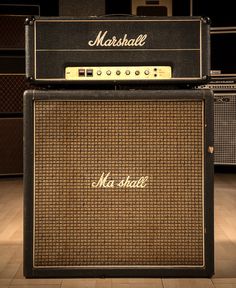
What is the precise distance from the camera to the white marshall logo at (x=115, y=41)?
156cm

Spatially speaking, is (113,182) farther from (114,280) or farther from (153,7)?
(153,7)

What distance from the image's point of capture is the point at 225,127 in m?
4.42

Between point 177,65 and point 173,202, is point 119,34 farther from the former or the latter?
point 173,202

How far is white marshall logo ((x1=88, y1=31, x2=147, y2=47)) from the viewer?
5.13ft

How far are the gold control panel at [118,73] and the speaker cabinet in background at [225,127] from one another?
2.92 m

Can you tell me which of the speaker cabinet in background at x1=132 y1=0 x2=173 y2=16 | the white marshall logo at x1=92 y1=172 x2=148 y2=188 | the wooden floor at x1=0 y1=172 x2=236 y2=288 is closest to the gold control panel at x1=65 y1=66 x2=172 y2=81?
the white marshall logo at x1=92 y1=172 x2=148 y2=188

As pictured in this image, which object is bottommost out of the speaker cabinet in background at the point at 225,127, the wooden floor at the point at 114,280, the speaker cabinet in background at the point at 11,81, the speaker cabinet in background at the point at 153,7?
the wooden floor at the point at 114,280

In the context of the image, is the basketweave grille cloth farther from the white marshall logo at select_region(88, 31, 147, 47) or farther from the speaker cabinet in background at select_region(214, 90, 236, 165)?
the speaker cabinet in background at select_region(214, 90, 236, 165)

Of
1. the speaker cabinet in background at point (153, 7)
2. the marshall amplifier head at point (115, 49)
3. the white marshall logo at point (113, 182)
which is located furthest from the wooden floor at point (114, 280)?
the speaker cabinet in background at point (153, 7)

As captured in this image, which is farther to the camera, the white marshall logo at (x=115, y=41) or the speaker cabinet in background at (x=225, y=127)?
the speaker cabinet in background at (x=225, y=127)

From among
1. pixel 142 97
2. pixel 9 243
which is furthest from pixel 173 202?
pixel 9 243

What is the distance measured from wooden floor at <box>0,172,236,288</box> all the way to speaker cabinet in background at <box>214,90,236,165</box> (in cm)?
88

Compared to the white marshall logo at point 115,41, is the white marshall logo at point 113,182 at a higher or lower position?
lower

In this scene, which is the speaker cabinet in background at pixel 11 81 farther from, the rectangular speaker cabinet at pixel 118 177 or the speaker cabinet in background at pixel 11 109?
the rectangular speaker cabinet at pixel 118 177
